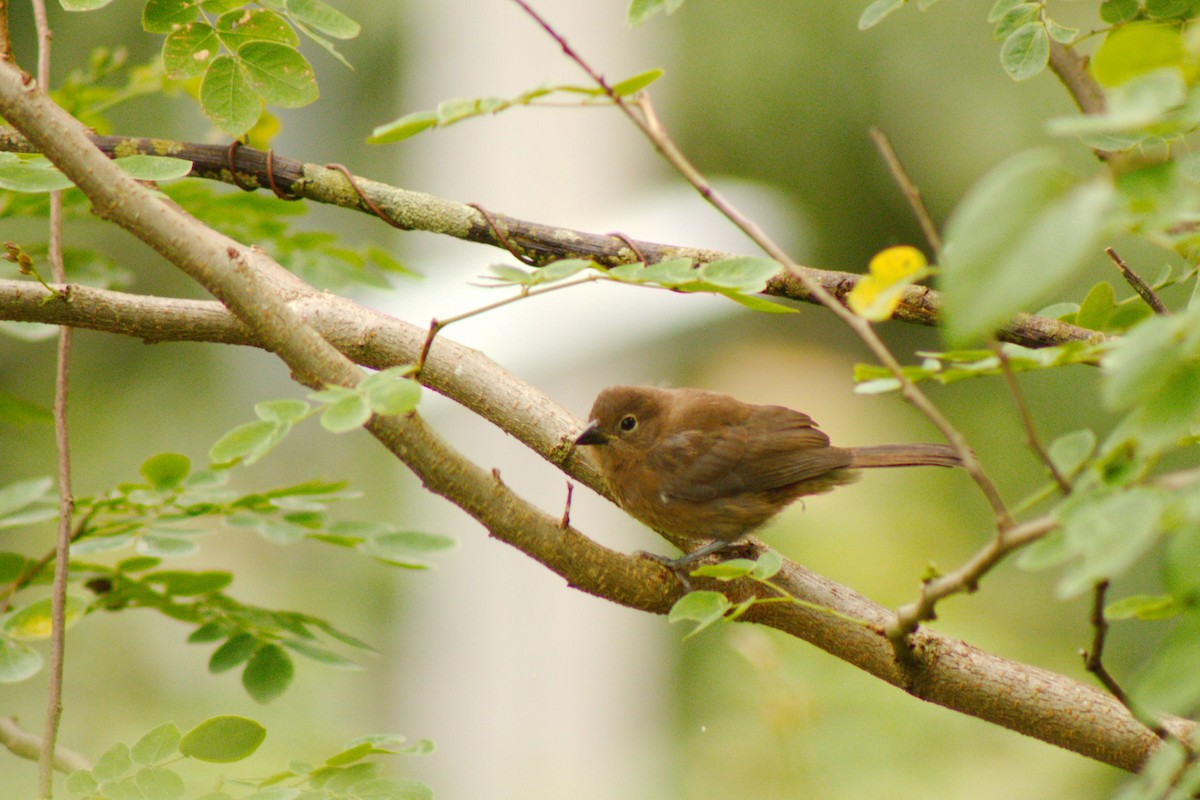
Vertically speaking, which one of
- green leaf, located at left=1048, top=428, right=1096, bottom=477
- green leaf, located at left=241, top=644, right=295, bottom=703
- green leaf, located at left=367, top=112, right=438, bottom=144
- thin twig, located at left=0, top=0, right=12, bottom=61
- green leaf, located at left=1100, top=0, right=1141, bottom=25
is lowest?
green leaf, located at left=241, top=644, right=295, bottom=703

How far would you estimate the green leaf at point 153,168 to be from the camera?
198cm

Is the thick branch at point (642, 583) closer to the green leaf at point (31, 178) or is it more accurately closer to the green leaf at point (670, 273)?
the green leaf at point (31, 178)

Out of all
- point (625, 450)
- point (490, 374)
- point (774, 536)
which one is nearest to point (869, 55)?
point (774, 536)

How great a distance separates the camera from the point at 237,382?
898cm

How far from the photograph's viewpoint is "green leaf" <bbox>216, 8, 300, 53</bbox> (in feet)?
6.81

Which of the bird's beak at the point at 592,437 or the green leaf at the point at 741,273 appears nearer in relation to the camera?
the green leaf at the point at 741,273

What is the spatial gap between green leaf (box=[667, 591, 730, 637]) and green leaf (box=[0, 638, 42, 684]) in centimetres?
116

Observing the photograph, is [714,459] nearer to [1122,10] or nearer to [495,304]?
[1122,10]

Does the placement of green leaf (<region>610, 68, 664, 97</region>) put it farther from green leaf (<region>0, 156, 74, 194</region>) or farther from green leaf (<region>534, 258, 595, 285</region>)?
green leaf (<region>0, 156, 74, 194</region>)

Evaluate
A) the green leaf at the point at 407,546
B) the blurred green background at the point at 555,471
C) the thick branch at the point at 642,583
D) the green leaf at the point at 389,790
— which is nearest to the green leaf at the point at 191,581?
the green leaf at the point at 407,546

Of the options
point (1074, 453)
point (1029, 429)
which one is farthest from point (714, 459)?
point (1029, 429)

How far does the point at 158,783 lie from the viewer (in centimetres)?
167

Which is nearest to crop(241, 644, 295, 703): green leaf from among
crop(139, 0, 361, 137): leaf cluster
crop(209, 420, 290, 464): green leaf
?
crop(209, 420, 290, 464): green leaf

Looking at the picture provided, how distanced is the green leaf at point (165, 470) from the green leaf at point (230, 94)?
663mm
